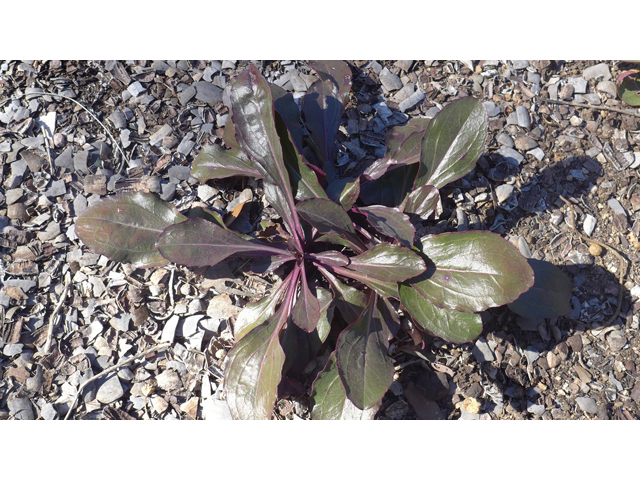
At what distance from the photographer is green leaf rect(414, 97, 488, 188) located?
5.28 feet

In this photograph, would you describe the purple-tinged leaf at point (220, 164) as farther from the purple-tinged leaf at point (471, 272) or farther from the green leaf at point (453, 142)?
the purple-tinged leaf at point (471, 272)

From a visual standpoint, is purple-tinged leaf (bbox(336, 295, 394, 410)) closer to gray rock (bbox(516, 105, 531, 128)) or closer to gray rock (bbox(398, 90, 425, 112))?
gray rock (bbox(398, 90, 425, 112))

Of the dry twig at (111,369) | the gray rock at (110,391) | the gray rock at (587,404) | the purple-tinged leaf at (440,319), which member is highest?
the purple-tinged leaf at (440,319)

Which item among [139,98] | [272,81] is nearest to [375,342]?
[272,81]

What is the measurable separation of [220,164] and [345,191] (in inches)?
22.0

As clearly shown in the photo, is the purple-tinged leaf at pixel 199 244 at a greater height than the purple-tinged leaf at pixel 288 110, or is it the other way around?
the purple-tinged leaf at pixel 288 110

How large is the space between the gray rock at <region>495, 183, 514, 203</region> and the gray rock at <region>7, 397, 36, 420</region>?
6.92ft

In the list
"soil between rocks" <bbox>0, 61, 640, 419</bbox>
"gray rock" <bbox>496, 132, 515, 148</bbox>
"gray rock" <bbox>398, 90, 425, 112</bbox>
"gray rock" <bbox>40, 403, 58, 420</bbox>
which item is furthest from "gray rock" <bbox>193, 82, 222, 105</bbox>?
"gray rock" <bbox>40, 403, 58, 420</bbox>

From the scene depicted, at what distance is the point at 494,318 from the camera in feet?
5.91

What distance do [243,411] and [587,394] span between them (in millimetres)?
1355

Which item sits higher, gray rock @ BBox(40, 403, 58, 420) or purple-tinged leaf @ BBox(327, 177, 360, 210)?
purple-tinged leaf @ BBox(327, 177, 360, 210)

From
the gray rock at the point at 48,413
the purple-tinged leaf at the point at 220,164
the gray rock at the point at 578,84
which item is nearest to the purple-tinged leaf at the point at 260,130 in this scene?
the purple-tinged leaf at the point at 220,164

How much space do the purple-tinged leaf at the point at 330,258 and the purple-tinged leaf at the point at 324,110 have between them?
16.1 inches

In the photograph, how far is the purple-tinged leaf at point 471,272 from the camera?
51.5 inches
